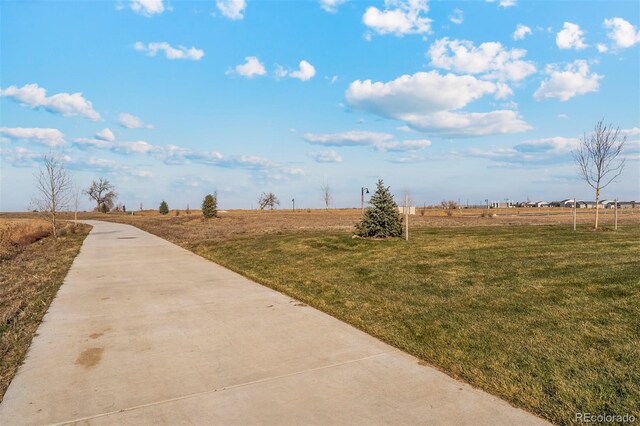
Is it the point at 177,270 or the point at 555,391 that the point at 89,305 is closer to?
the point at 177,270

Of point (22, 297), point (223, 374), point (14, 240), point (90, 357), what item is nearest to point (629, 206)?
point (14, 240)

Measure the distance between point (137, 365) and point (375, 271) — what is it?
20.0 feet

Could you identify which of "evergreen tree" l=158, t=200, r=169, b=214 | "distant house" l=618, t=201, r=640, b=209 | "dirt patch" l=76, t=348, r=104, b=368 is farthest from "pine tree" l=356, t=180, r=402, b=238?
"distant house" l=618, t=201, r=640, b=209

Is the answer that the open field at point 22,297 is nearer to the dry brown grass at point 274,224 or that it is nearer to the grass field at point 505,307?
the grass field at point 505,307

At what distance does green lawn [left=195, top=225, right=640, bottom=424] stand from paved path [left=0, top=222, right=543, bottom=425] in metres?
0.43

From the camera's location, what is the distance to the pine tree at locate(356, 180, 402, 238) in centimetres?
1539

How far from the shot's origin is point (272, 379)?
→ 3.85 m

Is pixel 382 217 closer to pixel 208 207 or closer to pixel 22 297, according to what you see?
pixel 22 297

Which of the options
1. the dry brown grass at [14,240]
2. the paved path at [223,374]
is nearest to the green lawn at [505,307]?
the paved path at [223,374]

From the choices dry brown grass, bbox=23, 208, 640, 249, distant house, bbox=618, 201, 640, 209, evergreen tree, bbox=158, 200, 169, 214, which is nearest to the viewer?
dry brown grass, bbox=23, 208, 640, 249

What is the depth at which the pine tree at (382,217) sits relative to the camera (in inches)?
606

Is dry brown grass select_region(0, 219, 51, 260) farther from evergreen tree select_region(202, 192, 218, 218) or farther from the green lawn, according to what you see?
evergreen tree select_region(202, 192, 218, 218)

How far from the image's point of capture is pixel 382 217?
15.4 m

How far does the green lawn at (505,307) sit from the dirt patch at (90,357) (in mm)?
3281
